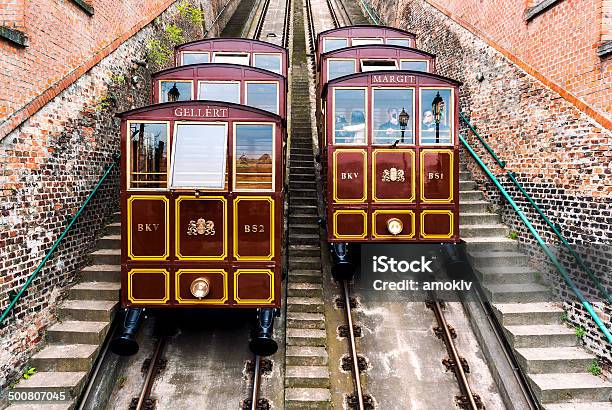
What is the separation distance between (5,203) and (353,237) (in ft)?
15.9

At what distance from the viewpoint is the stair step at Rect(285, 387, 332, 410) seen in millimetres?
5078

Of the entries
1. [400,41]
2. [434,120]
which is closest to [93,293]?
[434,120]

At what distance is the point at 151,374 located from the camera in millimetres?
5516

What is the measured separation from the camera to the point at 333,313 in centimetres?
656

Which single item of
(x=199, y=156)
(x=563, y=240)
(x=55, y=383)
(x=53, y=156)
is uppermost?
(x=53, y=156)

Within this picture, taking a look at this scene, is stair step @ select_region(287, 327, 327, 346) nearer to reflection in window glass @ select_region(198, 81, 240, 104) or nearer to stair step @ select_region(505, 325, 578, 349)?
stair step @ select_region(505, 325, 578, 349)

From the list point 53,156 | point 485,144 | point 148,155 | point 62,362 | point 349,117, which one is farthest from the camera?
point 485,144

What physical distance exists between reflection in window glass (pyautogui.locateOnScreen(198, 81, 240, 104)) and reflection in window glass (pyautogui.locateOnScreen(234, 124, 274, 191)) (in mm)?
2200

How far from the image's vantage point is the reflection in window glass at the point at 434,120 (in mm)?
6133

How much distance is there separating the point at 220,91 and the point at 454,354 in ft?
19.4

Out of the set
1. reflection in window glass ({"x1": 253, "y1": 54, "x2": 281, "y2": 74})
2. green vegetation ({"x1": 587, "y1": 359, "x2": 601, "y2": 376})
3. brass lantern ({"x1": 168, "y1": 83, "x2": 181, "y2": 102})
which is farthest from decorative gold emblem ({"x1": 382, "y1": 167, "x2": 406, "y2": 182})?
reflection in window glass ({"x1": 253, "y1": 54, "x2": 281, "y2": 74})

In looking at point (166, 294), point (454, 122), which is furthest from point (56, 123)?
point (454, 122)

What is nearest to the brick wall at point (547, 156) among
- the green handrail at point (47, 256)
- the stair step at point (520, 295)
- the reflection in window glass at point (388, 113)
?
the stair step at point (520, 295)

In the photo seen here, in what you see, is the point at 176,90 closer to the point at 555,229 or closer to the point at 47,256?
the point at 47,256
